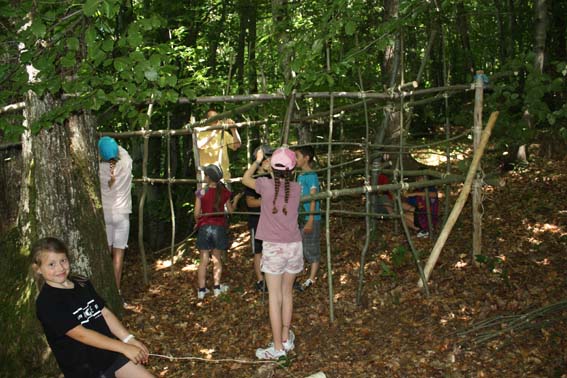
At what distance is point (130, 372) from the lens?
146 inches

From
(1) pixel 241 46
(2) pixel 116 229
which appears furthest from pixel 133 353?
(1) pixel 241 46

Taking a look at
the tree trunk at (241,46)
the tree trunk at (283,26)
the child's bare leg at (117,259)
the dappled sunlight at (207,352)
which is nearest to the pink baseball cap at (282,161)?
the dappled sunlight at (207,352)

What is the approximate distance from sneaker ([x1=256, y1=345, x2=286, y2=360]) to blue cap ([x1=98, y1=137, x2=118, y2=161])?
2.67 metres

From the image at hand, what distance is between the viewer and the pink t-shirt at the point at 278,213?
4.94 metres

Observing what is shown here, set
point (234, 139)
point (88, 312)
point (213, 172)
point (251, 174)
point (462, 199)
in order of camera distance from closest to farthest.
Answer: point (88, 312) < point (251, 174) < point (462, 199) < point (213, 172) < point (234, 139)

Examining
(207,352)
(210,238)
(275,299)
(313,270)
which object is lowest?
(207,352)

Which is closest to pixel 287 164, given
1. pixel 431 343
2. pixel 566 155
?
pixel 431 343

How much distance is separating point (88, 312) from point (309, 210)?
11.2ft

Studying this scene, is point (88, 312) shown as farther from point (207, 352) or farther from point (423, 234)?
point (423, 234)

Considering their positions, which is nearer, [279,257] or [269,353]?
[279,257]

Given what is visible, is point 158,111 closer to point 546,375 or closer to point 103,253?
point 103,253

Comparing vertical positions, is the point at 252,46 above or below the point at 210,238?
above

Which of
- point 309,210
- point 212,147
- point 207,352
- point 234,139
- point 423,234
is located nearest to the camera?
point 207,352

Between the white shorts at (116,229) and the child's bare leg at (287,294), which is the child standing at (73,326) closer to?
the child's bare leg at (287,294)
